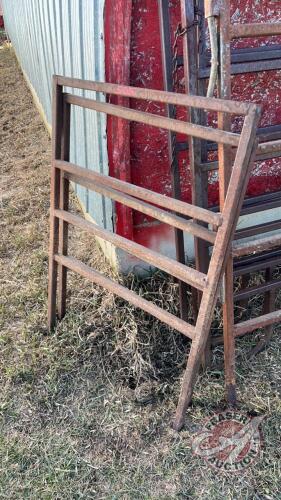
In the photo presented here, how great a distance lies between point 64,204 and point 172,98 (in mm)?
938

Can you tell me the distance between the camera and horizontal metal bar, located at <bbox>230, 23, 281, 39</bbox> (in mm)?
1789

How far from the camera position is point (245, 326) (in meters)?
2.09

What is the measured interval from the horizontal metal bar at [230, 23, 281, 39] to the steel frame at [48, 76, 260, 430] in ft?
0.98

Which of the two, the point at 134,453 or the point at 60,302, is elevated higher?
the point at 60,302

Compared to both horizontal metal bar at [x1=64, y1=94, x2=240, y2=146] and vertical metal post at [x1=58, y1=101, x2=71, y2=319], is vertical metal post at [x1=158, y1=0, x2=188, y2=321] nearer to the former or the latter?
horizontal metal bar at [x1=64, y1=94, x2=240, y2=146]

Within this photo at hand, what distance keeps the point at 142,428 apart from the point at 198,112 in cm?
138

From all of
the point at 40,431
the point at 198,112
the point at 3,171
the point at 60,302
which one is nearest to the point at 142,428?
the point at 40,431

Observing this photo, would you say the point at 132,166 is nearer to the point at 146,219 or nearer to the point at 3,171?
the point at 146,219

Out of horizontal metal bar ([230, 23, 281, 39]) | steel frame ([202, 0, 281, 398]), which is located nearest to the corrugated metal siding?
steel frame ([202, 0, 281, 398])

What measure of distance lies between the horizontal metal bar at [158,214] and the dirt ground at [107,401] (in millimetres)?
760

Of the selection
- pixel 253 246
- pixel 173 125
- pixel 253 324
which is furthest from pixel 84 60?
pixel 253 324

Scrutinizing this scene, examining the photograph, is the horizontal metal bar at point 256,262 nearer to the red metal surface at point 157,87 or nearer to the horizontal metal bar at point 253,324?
the horizontal metal bar at point 253,324

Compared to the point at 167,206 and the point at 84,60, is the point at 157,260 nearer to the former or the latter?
the point at 167,206

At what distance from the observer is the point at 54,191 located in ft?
8.19
